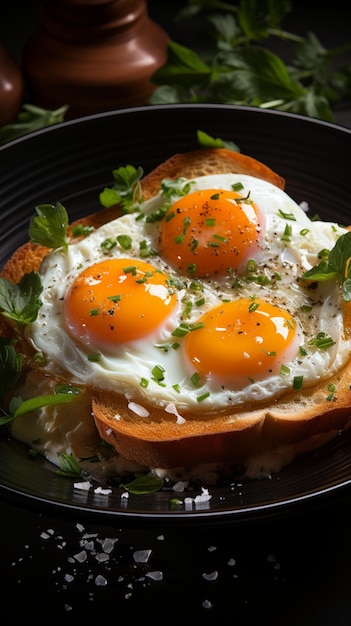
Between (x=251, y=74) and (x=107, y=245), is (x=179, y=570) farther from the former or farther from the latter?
(x=251, y=74)

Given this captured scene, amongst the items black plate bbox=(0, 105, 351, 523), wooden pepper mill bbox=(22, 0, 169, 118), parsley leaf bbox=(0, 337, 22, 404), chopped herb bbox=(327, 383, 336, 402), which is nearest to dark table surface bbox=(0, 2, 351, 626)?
chopped herb bbox=(327, 383, 336, 402)

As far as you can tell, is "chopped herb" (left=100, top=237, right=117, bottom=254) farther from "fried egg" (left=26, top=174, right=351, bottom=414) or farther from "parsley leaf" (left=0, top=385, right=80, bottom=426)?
"parsley leaf" (left=0, top=385, right=80, bottom=426)

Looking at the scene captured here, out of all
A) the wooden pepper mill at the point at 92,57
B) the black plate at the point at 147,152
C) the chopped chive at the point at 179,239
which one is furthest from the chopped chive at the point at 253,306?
the wooden pepper mill at the point at 92,57

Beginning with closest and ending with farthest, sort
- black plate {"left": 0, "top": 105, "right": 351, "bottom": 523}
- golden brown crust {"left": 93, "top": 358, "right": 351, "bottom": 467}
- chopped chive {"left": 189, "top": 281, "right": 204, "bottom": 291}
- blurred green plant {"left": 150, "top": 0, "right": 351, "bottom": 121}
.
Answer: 1. golden brown crust {"left": 93, "top": 358, "right": 351, "bottom": 467}
2. chopped chive {"left": 189, "top": 281, "right": 204, "bottom": 291}
3. black plate {"left": 0, "top": 105, "right": 351, "bottom": 523}
4. blurred green plant {"left": 150, "top": 0, "right": 351, "bottom": 121}

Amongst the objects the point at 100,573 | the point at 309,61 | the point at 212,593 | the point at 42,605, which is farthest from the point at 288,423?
the point at 309,61

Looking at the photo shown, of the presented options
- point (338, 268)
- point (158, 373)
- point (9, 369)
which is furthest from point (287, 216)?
point (9, 369)

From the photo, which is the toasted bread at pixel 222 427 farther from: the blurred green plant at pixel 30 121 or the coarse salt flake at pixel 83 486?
the blurred green plant at pixel 30 121
